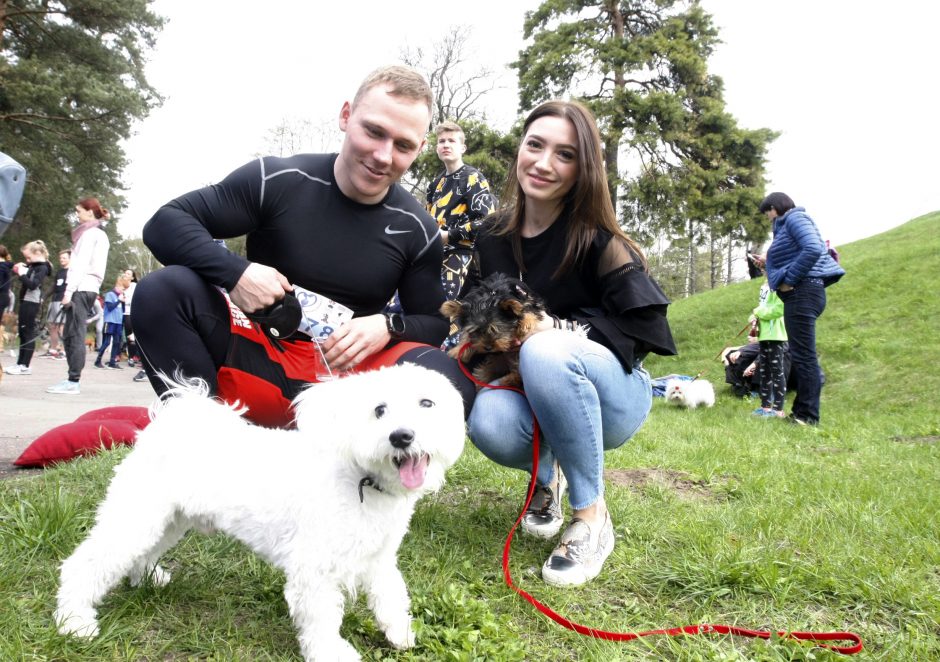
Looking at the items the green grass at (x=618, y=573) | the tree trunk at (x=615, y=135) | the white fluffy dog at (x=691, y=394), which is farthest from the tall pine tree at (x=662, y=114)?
the green grass at (x=618, y=573)

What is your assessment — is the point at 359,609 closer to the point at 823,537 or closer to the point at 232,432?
the point at 232,432

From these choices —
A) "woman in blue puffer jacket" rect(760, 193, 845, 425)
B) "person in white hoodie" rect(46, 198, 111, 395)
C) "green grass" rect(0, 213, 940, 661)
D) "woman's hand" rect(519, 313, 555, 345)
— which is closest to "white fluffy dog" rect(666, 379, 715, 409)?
"woman in blue puffer jacket" rect(760, 193, 845, 425)

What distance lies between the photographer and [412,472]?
1606 mm

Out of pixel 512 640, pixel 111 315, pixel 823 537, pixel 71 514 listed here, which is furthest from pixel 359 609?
pixel 111 315

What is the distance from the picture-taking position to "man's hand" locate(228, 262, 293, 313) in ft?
7.19

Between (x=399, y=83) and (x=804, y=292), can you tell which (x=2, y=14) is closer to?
(x=399, y=83)

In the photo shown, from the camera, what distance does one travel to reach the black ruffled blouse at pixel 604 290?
2.49m

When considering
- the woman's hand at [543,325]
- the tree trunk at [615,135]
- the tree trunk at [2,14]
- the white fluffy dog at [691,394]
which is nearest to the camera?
the woman's hand at [543,325]

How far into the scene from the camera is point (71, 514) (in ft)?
7.56

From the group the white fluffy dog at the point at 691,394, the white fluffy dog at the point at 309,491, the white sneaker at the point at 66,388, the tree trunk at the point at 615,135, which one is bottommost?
the white sneaker at the point at 66,388

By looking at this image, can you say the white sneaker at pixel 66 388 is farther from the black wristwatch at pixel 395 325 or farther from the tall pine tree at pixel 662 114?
the tall pine tree at pixel 662 114

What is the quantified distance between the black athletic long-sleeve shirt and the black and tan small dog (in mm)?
183

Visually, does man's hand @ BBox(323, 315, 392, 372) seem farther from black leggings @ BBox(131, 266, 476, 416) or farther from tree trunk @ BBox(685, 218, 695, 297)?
tree trunk @ BBox(685, 218, 695, 297)

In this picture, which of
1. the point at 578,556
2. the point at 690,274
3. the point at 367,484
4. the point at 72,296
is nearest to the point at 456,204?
the point at 578,556
